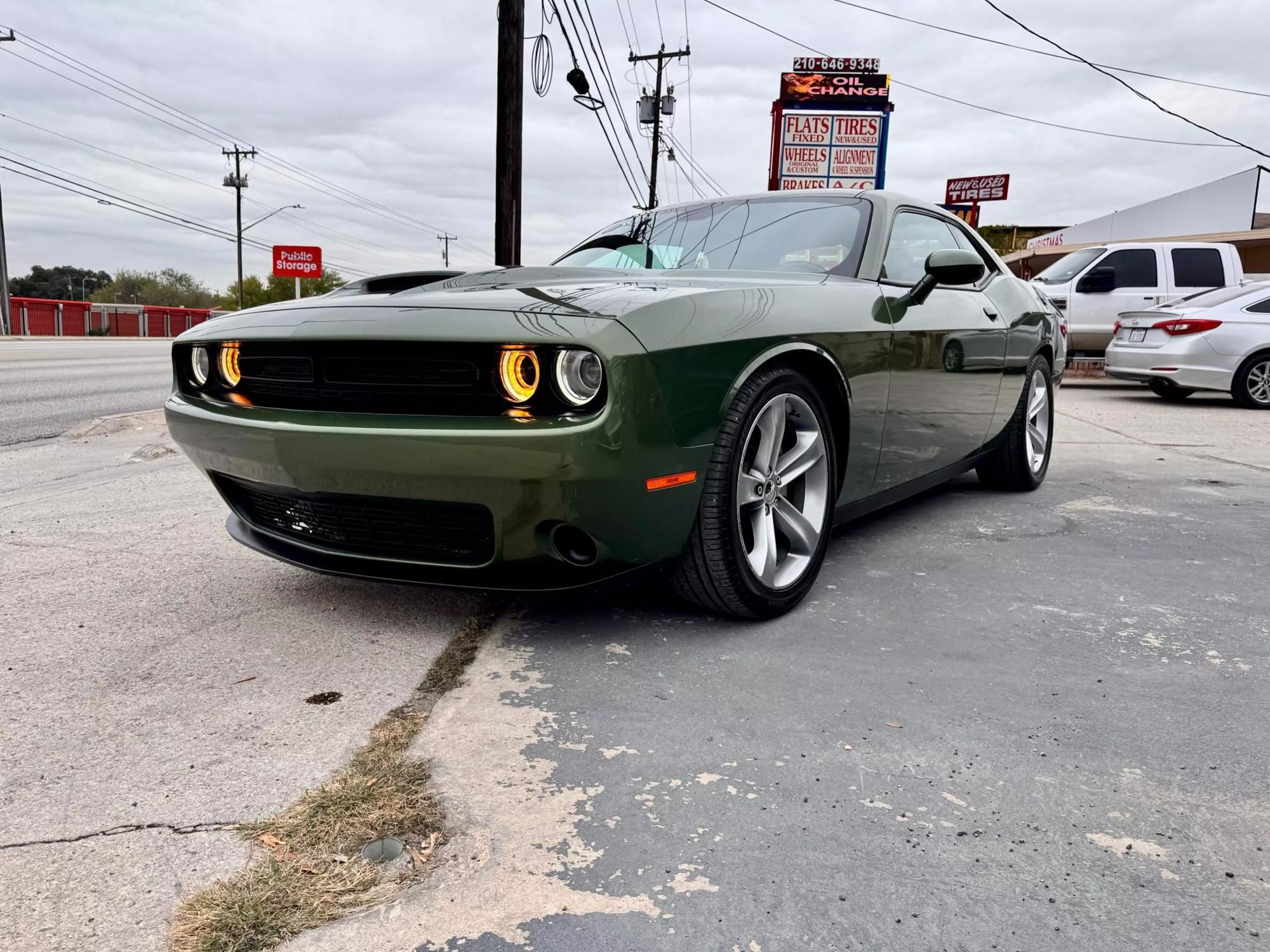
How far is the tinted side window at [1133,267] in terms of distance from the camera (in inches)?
492

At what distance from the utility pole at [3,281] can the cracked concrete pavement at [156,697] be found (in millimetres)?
38717

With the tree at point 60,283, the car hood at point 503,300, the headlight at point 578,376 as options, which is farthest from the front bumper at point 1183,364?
the tree at point 60,283

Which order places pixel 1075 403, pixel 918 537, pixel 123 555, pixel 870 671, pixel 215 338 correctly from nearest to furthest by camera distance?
pixel 870 671 → pixel 215 338 → pixel 123 555 → pixel 918 537 → pixel 1075 403

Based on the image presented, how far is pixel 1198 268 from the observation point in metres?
12.4

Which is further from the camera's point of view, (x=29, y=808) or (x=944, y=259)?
(x=944, y=259)

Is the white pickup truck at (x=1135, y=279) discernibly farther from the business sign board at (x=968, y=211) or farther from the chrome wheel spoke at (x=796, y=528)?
the business sign board at (x=968, y=211)

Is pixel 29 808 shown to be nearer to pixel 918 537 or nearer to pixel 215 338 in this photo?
pixel 215 338

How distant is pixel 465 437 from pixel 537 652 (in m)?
0.65

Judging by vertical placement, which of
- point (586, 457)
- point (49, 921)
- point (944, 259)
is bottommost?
point (49, 921)

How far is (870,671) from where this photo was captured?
2.38 metres

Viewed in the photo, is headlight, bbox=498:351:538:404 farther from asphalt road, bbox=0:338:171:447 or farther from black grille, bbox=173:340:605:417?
asphalt road, bbox=0:338:171:447

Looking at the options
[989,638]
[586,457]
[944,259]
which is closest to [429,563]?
[586,457]

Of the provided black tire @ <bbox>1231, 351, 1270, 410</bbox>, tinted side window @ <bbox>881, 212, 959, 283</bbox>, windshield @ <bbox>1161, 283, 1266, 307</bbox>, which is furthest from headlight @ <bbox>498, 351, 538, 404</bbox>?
windshield @ <bbox>1161, 283, 1266, 307</bbox>

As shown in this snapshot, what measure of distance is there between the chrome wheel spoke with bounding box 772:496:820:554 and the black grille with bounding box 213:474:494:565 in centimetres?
95
